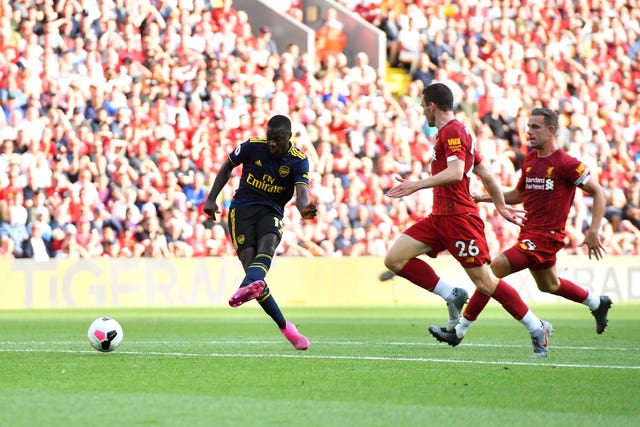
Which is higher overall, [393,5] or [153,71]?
[393,5]

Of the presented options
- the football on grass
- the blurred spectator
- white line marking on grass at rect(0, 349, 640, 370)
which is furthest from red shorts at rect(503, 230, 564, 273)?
the blurred spectator

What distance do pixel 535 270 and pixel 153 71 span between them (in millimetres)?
13087

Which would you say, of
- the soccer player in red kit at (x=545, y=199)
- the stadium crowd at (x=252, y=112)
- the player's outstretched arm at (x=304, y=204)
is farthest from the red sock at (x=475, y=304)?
the stadium crowd at (x=252, y=112)

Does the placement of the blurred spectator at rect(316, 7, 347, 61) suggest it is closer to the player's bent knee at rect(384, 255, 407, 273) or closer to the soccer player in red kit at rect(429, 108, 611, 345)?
the soccer player in red kit at rect(429, 108, 611, 345)

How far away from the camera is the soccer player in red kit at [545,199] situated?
11719 millimetres

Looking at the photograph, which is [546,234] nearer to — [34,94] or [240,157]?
[240,157]

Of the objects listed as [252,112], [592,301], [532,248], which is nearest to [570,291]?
[592,301]

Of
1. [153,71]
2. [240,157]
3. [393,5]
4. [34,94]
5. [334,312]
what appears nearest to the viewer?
Answer: [240,157]

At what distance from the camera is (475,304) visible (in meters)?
11.3

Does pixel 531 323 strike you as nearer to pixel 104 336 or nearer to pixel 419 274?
pixel 419 274

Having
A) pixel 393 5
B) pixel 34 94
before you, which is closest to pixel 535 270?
pixel 34 94

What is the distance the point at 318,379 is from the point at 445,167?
9.67 ft

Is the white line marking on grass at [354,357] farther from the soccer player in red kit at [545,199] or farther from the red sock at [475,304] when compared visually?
the soccer player in red kit at [545,199]

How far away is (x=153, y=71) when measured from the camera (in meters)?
24.1
